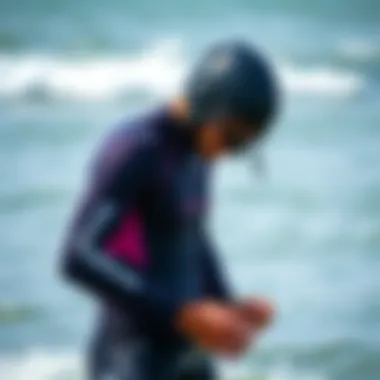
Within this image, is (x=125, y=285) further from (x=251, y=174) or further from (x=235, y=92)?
(x=251, y=174)

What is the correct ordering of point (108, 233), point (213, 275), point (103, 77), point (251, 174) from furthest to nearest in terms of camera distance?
point (103, 77)
point (251, 174)
point (213, 275)
point (108, 233)

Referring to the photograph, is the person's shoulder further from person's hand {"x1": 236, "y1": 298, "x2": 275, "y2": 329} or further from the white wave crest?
the white wave crest

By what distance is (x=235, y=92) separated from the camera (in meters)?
0.99

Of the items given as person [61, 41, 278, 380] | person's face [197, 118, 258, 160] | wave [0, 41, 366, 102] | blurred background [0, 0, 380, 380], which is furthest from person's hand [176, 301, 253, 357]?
wave [0, 41, 366, 102]

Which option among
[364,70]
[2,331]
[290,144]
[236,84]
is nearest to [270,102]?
[236,84]

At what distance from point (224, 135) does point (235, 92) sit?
0.15ft

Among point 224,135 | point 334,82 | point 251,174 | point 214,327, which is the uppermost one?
point 334,82

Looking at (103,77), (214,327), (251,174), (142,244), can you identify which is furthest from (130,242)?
(103,77)

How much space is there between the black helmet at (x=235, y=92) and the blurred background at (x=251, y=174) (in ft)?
0.91

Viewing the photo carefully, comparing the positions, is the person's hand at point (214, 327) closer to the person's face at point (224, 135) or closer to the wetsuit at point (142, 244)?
the wetsuit at point (142, 244)

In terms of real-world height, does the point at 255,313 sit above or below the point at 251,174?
below

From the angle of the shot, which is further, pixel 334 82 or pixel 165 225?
pixel 334 82

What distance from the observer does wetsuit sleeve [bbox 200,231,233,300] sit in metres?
1.09

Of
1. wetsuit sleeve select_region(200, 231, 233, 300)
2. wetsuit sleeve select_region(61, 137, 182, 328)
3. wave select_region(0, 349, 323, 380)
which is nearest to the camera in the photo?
wetsuit sleeve select_region(61, 137, 182, 328)
